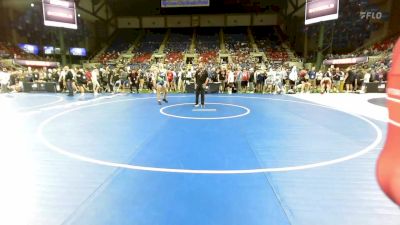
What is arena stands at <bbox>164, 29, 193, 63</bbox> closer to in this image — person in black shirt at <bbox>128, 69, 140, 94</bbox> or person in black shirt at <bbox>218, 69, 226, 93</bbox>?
person in black shirt at <bbox>128, 69, 140, 94</bbox>

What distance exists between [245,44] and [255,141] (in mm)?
34712

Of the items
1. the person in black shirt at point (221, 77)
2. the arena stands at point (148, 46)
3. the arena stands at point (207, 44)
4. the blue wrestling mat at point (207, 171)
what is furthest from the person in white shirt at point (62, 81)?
the arena stands at point (207, 44)

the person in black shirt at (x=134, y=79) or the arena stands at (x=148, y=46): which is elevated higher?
the arena stands at (x=148, y=46)

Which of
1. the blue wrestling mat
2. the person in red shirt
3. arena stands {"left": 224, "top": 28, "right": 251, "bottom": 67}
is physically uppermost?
arena stands {"left": 224, "top": 28, "right": 251, "bottom": 67}

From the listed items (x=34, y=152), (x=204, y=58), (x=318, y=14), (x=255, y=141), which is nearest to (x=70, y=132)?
(x=34, y=152)

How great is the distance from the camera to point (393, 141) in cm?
142

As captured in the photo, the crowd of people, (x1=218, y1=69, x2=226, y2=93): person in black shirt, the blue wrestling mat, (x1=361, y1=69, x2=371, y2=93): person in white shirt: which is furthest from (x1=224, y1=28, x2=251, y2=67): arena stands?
the blue wrestling mat

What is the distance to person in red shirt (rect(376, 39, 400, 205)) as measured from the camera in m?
1.35

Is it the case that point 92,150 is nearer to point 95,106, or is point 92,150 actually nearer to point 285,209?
point 285,209

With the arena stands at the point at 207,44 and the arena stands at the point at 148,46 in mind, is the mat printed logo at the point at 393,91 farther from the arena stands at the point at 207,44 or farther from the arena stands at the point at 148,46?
the arena stands at the point at 148,46

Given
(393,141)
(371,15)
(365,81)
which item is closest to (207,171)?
(393,141)

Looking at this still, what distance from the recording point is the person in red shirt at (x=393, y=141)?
135 centimetres

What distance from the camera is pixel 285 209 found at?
10.5 feet

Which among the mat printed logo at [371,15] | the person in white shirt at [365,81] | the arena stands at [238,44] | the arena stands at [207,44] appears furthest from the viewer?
the arena stands at [207,44]
